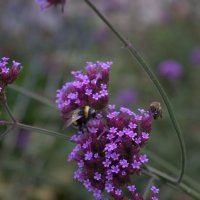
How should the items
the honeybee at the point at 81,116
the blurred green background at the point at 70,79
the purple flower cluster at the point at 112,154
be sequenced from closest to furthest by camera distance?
1. the purple flower cluster at the point at 112,154
2. the honeybee at the point at 81,116
3. the blurred green background at the point at 70,79

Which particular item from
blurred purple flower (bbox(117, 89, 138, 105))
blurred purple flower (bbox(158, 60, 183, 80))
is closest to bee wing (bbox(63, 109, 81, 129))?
blurred purple flower (bbox(117, 89, 138, 105))

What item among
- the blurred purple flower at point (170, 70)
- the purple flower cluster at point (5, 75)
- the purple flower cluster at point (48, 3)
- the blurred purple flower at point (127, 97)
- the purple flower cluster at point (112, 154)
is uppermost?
the blurred purple flower at point (170, 70)

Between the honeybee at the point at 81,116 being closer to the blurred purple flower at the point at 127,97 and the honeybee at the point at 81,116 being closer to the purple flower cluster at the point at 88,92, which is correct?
the purple flower cluster at the point at 88,92

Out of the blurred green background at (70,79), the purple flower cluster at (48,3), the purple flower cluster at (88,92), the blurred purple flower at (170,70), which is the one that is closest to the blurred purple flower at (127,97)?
the blurred green background at (70,79)

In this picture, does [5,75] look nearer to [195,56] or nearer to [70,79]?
[70,79]

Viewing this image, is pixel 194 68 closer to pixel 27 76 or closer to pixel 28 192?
pixel 27 76

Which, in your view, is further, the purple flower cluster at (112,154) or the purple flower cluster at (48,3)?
the purple flower cluster at (48,3)

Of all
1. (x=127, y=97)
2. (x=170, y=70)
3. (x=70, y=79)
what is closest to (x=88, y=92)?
(x=127, y=97)
